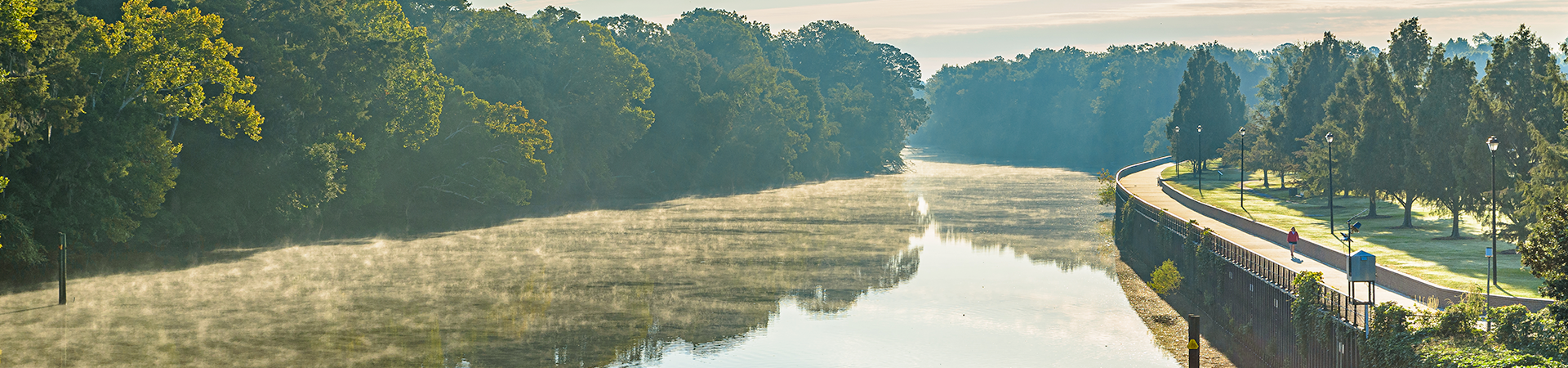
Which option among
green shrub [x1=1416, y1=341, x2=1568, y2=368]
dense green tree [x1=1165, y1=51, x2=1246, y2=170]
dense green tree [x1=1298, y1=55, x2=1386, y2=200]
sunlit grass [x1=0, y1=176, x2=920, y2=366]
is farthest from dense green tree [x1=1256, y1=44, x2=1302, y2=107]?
green shrub [x1=1416, y1=341, x2=1568, y2=368]

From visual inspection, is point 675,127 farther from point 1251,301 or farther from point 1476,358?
point 1476,358

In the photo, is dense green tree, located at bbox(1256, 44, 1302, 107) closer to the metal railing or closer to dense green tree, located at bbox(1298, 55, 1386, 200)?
dense green tree, located at bbox(1298, 55, 1386, 200)

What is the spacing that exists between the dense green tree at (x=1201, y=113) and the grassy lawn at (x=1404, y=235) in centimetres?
1884

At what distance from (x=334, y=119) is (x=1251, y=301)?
40464 millimetres

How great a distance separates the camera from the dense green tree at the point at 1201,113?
98438 mm

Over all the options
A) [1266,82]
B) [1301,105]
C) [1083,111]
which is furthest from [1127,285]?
[1083,111]

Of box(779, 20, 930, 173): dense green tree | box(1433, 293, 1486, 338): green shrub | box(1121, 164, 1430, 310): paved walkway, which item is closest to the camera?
box(1433, 293, 1486, 338): green shrub

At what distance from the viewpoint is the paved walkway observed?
89.9ft

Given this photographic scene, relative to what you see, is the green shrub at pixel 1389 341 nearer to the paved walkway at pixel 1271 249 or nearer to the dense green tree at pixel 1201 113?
the paved walkway at pixel 1271 249

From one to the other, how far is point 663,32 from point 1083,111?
103963 millimetres

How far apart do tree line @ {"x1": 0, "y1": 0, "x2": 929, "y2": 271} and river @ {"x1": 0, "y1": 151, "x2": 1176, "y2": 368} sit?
109 inches

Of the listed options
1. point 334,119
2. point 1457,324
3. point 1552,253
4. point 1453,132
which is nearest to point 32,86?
point 334,119

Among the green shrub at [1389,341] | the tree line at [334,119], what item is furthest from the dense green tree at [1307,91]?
the green shrub at [1389,341]

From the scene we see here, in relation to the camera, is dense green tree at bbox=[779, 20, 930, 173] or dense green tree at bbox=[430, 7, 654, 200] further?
dense green tree at bbox=[779, 20, 930, 173]
